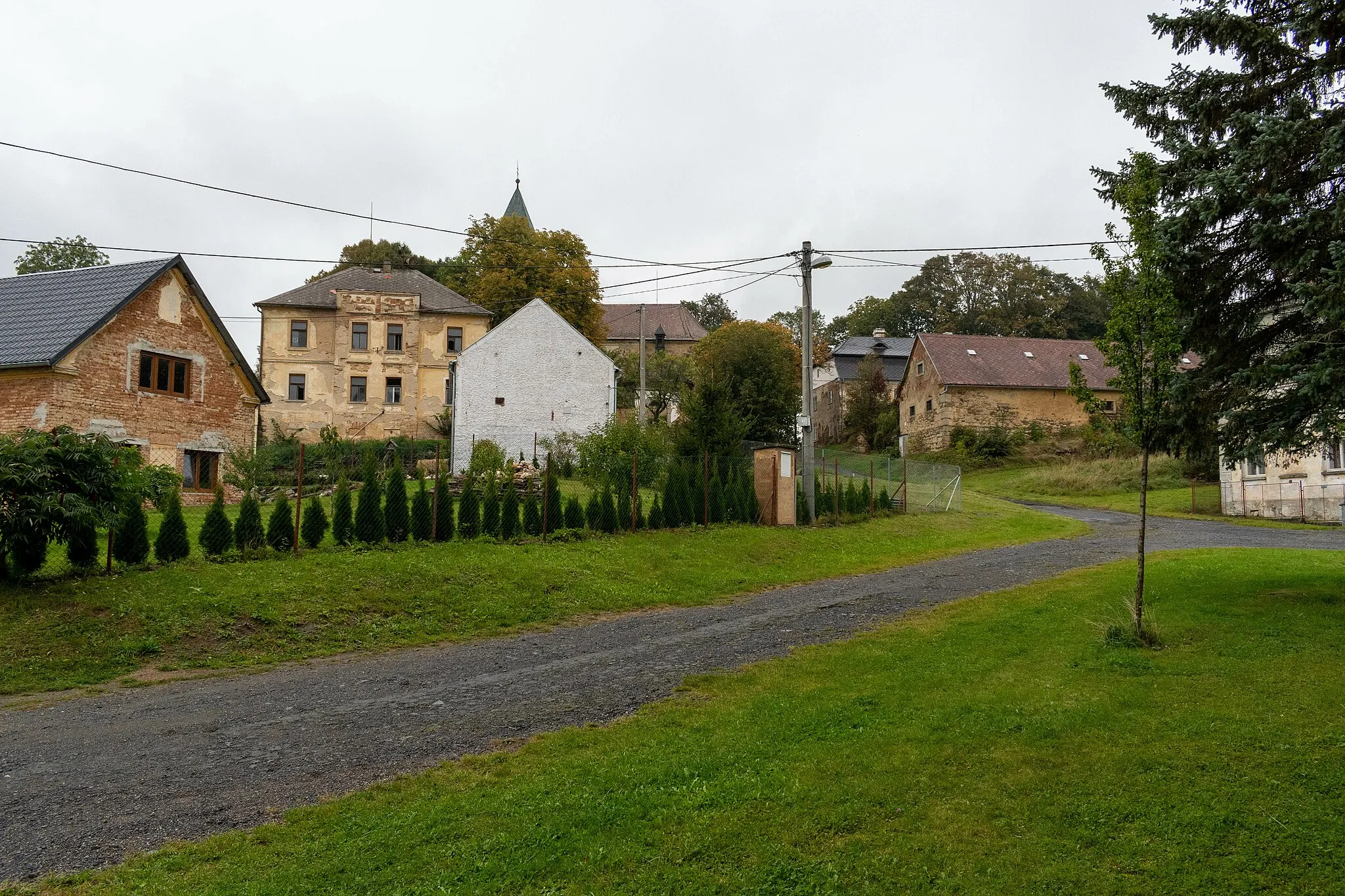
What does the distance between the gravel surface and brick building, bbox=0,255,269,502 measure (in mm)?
14224

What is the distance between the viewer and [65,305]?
22109 mm

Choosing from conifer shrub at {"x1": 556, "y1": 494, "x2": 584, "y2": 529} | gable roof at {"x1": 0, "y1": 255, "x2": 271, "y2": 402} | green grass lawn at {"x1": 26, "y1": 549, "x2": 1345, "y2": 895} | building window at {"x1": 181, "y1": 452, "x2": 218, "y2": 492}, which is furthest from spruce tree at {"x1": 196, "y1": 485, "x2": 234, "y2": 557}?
building window at {"x1": 181, "y1": 452, "x2": 218, "y2": 492}

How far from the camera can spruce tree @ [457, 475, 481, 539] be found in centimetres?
1705

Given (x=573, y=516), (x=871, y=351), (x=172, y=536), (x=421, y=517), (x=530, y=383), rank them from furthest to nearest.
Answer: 1. (x=871, y=351)
2. (x=530, y=383)
3. (x=573, y=516)
4. (x=421, y=517)
5. (x=172, y=536)

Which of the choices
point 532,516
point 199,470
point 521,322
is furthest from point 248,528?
point 521,322

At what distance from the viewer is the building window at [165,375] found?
74.7 feet

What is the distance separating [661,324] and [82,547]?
61.2 metres

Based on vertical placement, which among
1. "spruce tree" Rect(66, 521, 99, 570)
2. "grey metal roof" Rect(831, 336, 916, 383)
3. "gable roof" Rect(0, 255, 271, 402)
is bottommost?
"spruce tree" Rect(66, 521, 99, 570)

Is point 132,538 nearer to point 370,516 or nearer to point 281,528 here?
point 281,528

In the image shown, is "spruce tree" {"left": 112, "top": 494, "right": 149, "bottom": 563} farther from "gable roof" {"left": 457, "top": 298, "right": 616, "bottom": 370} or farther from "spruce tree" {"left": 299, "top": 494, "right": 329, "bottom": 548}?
"gable roof" {"left": 457, "top": 298, "right": 616, "bottom": 370}

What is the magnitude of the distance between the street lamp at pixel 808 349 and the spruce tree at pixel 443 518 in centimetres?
912

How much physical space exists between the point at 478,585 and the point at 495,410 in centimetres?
2239

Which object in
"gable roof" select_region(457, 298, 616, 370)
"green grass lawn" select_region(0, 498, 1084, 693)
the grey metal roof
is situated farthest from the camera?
the grey metal roof

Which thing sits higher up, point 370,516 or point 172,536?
point 370,516
